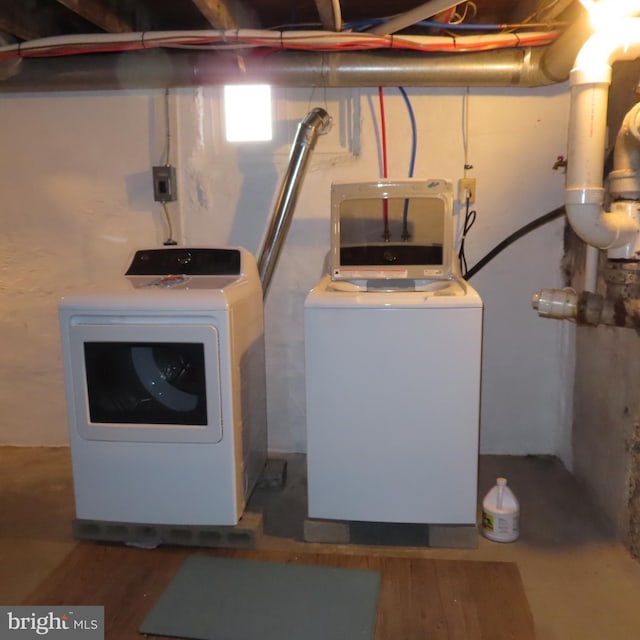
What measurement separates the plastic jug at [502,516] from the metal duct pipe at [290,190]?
1358mm

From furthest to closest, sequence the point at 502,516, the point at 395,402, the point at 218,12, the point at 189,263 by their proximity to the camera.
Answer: the point at 189,263
the point at 218,12
the point at 502,516
the point at 395,402

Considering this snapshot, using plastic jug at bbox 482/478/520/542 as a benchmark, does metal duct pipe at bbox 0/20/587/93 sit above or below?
above

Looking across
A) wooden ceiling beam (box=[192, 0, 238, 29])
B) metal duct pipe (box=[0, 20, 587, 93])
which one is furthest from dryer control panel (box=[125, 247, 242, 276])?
wooden ceiling beam (box=[192, 0, 238, 29])

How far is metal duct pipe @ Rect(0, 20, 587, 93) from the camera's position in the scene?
7.79 feet

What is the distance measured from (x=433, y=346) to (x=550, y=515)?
37.8 inches

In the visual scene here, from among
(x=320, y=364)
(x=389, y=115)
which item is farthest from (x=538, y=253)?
(x=320, y=364)

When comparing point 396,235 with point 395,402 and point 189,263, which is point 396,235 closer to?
point 395,402

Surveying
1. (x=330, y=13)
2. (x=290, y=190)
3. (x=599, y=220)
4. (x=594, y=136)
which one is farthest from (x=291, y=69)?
(x=599, y=220)

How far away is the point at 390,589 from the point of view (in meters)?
1.82

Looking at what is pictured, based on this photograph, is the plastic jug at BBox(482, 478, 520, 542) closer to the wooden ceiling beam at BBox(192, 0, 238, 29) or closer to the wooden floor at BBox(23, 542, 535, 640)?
the wooden floor at BBox(23, 542, 535, 640)

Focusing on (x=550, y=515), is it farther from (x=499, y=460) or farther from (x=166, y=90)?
(x=166, y=90)

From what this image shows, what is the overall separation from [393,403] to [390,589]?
0.60m

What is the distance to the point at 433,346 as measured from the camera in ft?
6.26

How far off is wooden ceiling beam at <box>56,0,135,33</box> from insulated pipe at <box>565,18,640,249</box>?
5.97 ft
